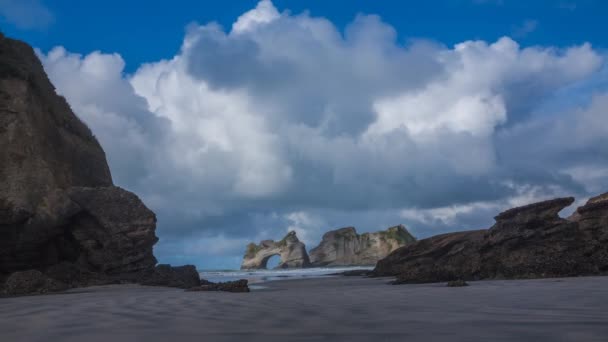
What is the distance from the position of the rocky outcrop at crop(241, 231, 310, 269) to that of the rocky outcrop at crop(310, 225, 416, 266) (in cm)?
517

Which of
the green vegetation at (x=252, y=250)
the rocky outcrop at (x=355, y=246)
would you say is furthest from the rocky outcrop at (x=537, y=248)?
the green vegetation at (x=252, y=250)

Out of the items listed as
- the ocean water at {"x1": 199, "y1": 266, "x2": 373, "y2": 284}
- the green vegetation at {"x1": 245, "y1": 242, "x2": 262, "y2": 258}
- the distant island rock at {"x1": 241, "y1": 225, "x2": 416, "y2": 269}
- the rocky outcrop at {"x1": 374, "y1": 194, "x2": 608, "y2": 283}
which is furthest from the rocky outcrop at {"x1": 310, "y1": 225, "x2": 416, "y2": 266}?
the rocky outcrop at {"x1": 374, "y1": 194, "x2": 608, "y2": 283}

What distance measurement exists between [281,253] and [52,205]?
3652 inches

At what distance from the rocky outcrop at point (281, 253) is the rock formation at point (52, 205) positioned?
3383 inches

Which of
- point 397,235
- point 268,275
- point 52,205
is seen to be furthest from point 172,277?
point 397,235

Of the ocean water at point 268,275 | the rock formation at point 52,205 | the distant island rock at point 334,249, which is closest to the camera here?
the rock formation at point 52,205

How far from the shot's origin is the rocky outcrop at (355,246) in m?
97.9

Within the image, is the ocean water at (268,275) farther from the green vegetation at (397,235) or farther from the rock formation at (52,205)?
the green vegetation at (397,235)

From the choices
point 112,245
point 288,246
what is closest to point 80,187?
point 112,245

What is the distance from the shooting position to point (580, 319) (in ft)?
12.3

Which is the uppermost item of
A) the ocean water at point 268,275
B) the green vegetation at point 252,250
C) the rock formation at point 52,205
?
the green vegetation at point 252,250

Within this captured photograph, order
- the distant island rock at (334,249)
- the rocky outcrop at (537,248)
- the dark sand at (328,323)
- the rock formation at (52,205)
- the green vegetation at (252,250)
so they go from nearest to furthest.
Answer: the dark sand at (328,323)
the rocky outcrop at (537,248)
the rock formation at (52,205)
the distant island rock at (334,249)
the green vegetation at (252,250)

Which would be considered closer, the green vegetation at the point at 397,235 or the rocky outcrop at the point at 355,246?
the green vegetation at the point at 397,235

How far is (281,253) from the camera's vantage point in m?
106
